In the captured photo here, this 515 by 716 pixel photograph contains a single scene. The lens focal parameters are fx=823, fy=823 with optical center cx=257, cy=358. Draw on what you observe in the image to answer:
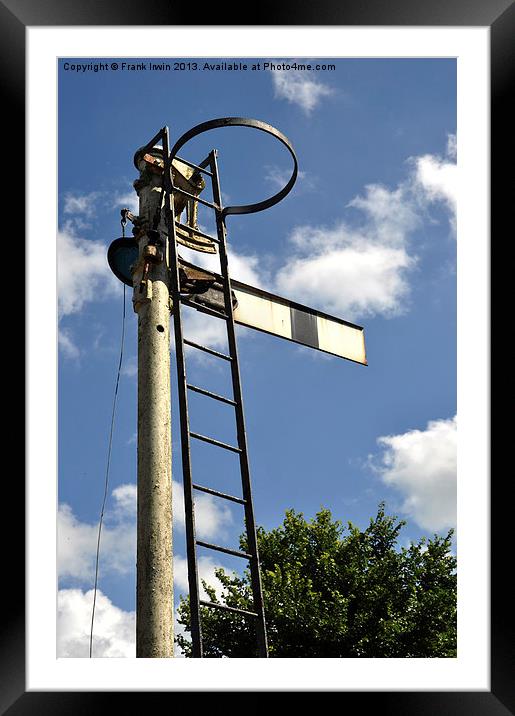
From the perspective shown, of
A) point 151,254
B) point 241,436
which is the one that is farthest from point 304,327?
point 241,436

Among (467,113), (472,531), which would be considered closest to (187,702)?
(472,531)

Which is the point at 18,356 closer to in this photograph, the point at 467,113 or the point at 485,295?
the point at 485,295

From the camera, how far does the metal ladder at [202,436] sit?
13.8 ft

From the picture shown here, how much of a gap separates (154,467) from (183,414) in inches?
13.9

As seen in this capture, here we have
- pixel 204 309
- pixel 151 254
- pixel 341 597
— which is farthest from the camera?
pixel 341 597

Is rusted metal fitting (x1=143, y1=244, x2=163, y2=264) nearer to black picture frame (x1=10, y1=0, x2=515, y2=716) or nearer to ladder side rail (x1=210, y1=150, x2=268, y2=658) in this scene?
ladder side rail (x1=210, y1=150, x2=268, y2=658)

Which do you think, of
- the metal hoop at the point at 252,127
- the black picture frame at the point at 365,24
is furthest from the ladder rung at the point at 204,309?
the black picture frame at the point at 365,24

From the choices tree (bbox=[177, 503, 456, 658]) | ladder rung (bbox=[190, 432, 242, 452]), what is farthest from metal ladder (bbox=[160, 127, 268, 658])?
tree (bbox=[177, 503, 456, 658])

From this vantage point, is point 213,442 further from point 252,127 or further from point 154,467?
point 252,127

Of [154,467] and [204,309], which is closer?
[154,467]

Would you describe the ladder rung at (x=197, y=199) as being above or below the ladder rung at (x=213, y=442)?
above

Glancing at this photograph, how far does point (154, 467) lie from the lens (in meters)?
4.55

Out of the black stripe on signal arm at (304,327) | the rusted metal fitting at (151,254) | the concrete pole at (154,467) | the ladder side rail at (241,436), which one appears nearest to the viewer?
the concrete pole at (154,467)

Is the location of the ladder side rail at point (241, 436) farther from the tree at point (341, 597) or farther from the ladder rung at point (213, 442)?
the tree at point (341, 597)
